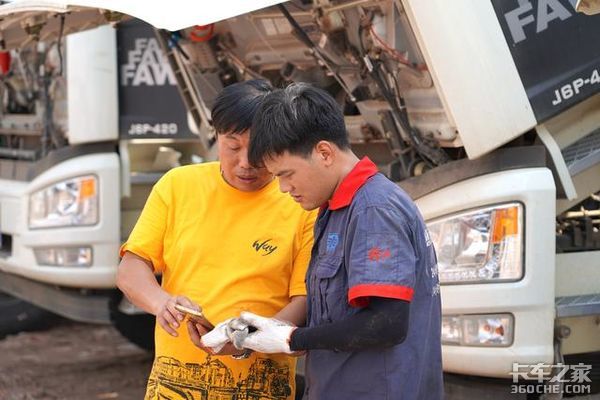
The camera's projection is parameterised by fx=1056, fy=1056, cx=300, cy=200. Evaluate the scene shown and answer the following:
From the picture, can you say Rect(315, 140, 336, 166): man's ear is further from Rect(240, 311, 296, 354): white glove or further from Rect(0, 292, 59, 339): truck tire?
Rect(0, 292, 59, 339): truck tire

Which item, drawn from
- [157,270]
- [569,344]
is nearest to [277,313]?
[157,270]

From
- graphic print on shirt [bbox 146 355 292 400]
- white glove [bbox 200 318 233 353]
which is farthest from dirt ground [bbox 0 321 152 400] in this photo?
white glove [bbox 200 318 233 353]

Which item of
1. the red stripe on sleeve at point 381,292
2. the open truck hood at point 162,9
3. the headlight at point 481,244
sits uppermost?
the open truck hood at point 162,9

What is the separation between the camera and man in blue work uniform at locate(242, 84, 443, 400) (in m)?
2.31

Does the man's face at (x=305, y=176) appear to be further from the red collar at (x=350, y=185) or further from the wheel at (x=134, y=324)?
the wheel at (x=134, y=324)

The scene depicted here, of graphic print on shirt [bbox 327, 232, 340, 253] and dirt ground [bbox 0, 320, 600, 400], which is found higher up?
graphic print on shirt [bbox 327, 232, 340, 253]

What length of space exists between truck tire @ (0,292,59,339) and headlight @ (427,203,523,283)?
154 inches

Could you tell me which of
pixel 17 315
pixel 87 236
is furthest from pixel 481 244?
pixel 17 315

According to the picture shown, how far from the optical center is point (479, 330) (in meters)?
3.69

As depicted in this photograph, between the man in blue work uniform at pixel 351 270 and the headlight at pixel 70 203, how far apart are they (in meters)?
3.55

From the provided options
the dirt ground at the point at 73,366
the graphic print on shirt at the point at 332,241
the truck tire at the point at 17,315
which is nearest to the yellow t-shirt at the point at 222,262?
the graphic print on shirt at the point at 332,241

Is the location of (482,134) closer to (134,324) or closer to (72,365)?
(134,324)

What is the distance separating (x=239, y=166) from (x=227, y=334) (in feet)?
1.49

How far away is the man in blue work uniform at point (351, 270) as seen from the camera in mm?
2312
